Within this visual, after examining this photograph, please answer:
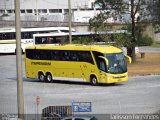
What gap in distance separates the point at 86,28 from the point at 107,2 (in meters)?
33.1

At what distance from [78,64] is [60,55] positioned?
2162 mm

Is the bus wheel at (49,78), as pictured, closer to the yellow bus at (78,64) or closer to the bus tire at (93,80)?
the yellow bus at (78,64)

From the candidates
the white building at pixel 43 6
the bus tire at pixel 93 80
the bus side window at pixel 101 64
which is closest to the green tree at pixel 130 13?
the bus tire at pixel 93 80

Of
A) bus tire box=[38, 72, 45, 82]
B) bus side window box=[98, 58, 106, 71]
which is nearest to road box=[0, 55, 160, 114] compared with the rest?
bus tire box=[38, 72, 45, 82]

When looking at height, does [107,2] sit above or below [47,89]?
above

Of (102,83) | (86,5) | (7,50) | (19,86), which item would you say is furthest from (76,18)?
A: (19,86)

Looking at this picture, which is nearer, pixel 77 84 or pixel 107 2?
pixel 77 84

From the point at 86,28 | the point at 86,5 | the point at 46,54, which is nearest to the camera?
the point at 46,54

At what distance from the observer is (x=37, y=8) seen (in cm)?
14550

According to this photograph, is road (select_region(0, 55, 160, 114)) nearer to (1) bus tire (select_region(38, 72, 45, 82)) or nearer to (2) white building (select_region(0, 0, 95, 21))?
(1) bus tire (select_region(38, 72, 45, 82))

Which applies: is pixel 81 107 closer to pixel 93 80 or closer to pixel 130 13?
pixel 93 80

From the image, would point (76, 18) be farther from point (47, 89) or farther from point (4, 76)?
point (47, 89)

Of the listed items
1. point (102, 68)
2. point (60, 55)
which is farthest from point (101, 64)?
point (60, 55)

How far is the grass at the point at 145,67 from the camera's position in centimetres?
4844
